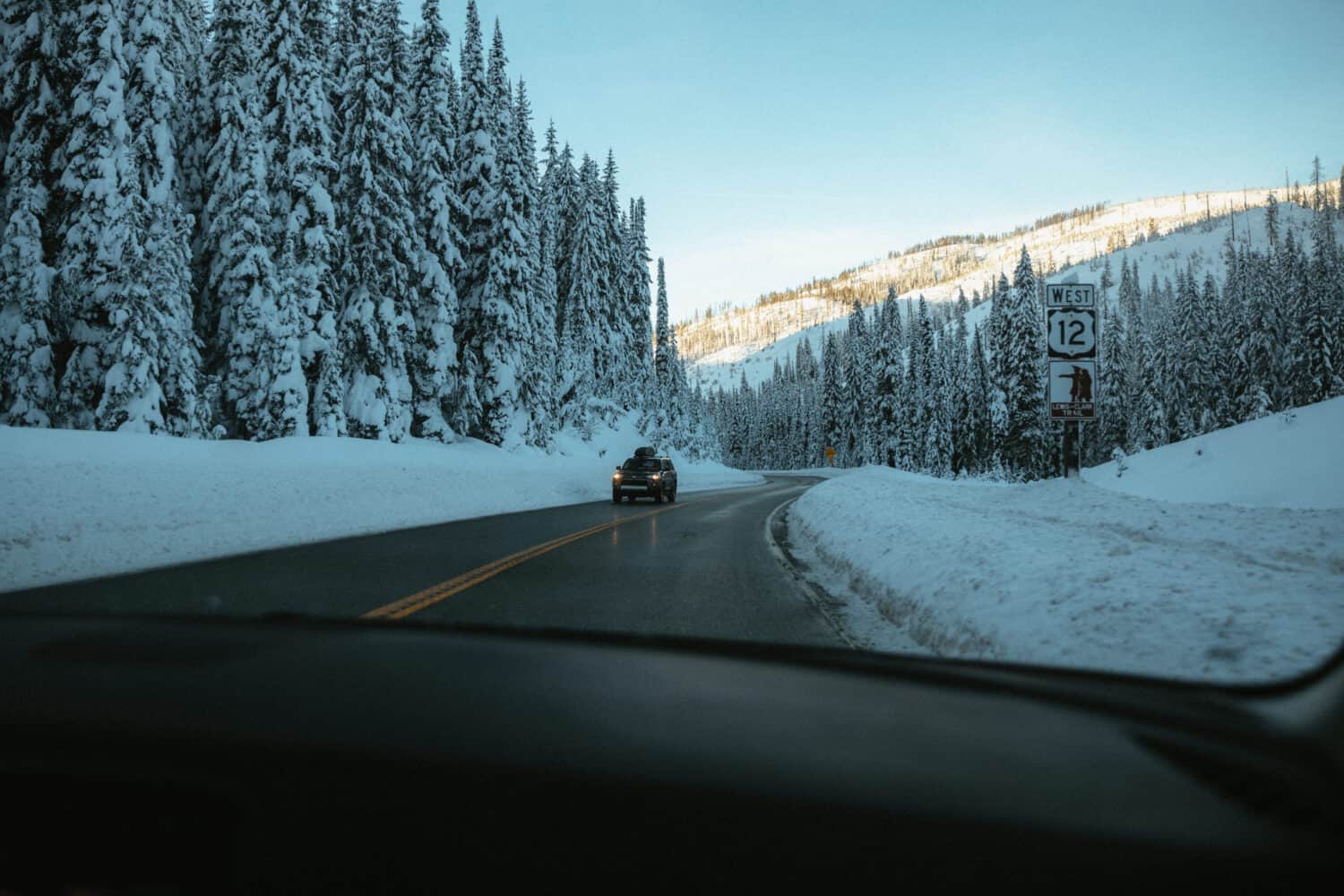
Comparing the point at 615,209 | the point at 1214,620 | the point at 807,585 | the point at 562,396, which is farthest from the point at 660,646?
the point at 615,209

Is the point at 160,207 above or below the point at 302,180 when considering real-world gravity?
below

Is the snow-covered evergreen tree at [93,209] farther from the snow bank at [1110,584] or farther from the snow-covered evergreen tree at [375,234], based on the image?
the snow bank at [1110,584]

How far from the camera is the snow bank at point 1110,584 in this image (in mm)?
4438

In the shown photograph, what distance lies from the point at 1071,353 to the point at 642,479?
18.0 metres

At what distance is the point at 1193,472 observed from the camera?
23.5 m

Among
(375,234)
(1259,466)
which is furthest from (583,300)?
(1259,466)

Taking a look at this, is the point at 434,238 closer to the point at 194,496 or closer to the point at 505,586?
the point at 194,496

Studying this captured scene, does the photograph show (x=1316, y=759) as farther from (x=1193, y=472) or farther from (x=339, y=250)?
(x=339, y=250)

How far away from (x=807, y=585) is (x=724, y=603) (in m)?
1.86

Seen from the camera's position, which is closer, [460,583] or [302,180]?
[460,583]

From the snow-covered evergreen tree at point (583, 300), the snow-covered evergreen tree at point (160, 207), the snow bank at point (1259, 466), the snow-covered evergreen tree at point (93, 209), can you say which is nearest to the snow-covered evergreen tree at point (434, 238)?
the snow-covered evergreen tree at point (160, 207)

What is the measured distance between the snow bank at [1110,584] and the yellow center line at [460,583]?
441 cm

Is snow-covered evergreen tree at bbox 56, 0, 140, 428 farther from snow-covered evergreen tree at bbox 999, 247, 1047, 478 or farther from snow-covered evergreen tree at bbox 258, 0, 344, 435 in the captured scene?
snow-covered evergreen tree at bbox 999, 247, 1047, 478

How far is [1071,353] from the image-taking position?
46.0 ft
